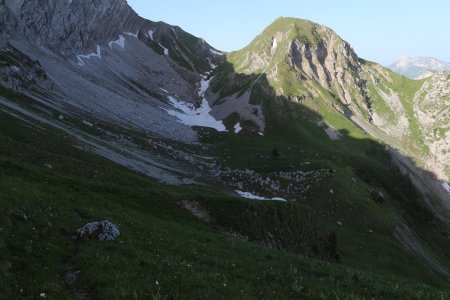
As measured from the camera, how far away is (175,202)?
1768 inches

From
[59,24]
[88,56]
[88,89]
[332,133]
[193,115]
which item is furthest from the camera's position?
[193,115]

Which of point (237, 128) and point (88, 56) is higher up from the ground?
point (88, 56)

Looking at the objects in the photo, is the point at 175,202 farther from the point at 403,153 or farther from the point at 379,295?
the point at 403,153

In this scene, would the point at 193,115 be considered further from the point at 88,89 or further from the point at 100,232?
the point at 100,232

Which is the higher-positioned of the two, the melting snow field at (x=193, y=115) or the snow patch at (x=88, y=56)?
the snow patch at (x=88, y=56)

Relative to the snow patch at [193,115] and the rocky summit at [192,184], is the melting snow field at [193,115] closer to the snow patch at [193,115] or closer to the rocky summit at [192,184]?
the snow patch at [193,115]

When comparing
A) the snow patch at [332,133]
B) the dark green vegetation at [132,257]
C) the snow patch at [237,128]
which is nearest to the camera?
the dark green vegetation at [132,257]

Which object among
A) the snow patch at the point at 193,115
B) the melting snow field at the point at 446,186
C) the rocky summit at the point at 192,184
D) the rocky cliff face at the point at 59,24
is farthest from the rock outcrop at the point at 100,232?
the melting snow field at the point at 446,186

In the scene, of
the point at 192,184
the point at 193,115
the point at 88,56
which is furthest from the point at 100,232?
the point at 88,56

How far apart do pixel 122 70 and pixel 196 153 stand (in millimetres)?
83927

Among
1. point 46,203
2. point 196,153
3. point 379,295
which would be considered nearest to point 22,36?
point 196,153

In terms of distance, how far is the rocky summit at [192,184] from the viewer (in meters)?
18.8

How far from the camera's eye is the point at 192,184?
67438 mm

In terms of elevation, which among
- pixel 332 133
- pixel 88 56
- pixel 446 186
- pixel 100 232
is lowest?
pixel 88 56
